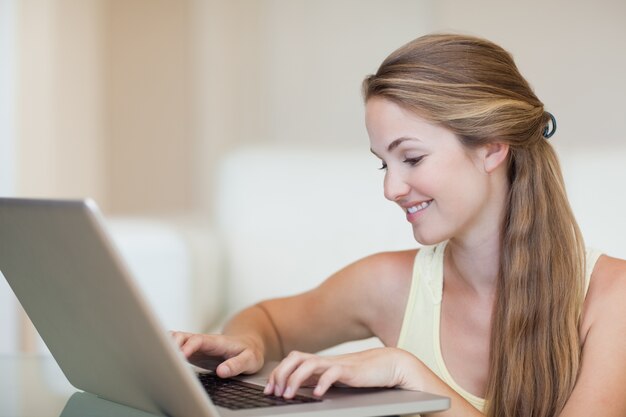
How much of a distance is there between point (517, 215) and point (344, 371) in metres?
0.58

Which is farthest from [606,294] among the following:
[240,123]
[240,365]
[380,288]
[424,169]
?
[240,123]

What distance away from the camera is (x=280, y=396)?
1.01m

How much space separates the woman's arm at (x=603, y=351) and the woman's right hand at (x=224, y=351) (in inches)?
16.6

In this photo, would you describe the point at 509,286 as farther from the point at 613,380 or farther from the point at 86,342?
the point at 86,342

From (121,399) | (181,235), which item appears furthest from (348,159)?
(121,399)

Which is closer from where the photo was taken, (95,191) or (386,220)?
(386,220)

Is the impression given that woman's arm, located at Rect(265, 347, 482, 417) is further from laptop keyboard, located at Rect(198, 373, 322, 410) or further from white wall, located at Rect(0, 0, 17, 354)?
white wall, located at Rect(0, 0, 17, 354)

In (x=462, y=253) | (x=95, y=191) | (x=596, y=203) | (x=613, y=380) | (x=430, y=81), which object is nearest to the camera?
(x=613, y=380)

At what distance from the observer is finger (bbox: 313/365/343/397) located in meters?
1.00

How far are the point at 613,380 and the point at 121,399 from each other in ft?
2.17

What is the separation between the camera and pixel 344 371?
1031 mm

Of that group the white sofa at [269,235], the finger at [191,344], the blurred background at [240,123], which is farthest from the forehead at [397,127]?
the white sofa at [269,235]

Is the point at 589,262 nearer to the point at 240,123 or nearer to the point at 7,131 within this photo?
the point at 7,131

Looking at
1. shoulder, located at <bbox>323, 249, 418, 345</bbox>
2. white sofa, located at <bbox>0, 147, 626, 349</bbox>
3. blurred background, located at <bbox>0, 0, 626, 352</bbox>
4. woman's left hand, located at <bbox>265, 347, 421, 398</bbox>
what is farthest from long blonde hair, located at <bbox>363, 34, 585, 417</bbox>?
white sofa, located at <bbox>0, 147, 626, 349</bbox>
